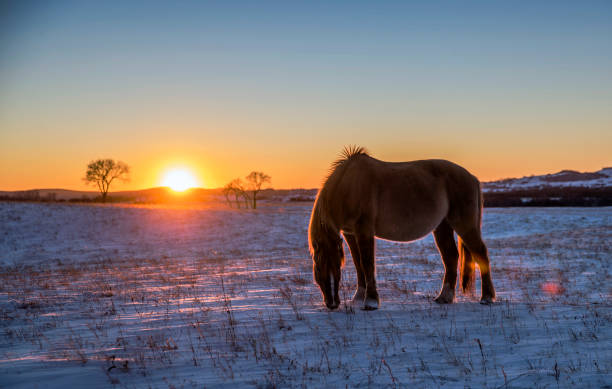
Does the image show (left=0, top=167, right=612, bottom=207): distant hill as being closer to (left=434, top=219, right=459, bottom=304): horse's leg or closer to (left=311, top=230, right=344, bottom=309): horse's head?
(left=434, top=219, right=459, bottom=304): horse's leg

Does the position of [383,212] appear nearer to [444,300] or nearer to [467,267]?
[444,300]

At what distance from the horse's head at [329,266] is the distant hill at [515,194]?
146 feet

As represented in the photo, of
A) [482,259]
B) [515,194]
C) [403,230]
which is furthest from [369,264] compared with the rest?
[515,194]

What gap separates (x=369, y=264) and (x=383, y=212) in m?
0.89

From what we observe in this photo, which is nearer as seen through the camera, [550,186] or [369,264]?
[369,264]

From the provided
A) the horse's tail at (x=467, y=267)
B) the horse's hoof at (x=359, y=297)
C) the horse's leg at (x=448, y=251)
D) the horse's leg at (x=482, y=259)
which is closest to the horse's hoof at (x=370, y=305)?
the horse's hoof at (x=359, y=297)

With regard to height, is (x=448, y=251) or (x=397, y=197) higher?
(x=397, y=197)

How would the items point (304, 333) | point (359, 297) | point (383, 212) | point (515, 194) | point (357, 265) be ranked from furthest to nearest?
point (515, 194) → point (359, 297) → point (357, 265) → point (383, 212) → point (304, 333)

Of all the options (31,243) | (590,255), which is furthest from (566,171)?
(31,243)

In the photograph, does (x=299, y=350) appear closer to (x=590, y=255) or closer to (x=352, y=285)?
(x=352, y=285)

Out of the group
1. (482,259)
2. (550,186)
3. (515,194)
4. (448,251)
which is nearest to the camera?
(482,259)

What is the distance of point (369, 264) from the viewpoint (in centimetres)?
600

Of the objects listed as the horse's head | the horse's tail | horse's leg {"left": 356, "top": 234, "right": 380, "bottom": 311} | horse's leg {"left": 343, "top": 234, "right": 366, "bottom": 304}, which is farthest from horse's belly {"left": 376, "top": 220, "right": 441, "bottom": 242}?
the horse's tail

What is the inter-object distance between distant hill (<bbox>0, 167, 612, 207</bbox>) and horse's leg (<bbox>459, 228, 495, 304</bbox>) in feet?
140
